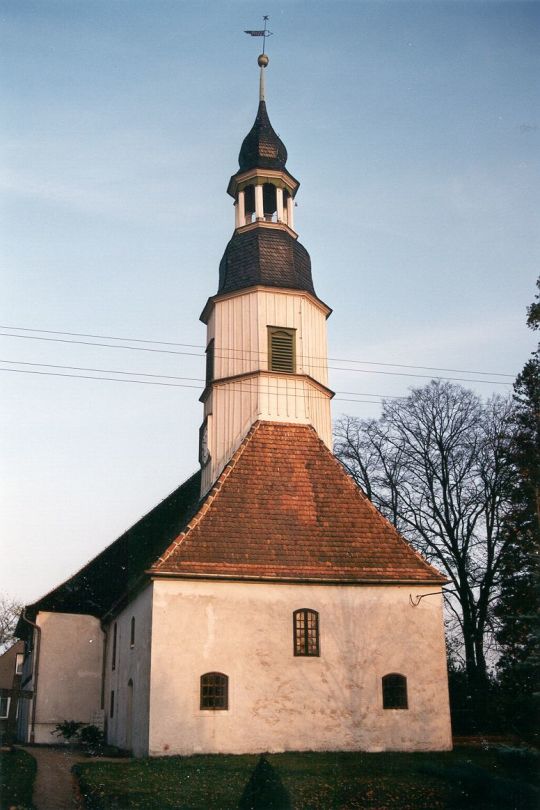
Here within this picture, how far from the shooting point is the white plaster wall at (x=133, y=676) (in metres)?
20.5

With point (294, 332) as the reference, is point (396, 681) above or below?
below

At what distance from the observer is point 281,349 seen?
2583cm

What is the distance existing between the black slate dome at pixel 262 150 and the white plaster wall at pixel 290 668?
1466 cm

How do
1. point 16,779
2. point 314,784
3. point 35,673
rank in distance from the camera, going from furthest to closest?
1. point 35,673
2. point 16,779
3. point 314,784

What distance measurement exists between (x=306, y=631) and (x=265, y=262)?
11725 millimetres

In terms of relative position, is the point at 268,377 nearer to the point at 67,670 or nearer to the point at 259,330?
the point at 259,330

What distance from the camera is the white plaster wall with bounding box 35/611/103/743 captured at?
29.5 metres

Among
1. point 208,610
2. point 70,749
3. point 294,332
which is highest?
point 294,332

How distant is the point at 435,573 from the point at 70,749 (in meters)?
12.9

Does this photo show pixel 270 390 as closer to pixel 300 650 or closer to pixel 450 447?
pixel 300 650

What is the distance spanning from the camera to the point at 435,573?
72.1ft

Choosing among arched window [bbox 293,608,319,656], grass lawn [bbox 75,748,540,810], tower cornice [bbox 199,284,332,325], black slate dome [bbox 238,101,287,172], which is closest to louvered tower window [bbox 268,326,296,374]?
tower cornice [bbox 199,284,332,325]

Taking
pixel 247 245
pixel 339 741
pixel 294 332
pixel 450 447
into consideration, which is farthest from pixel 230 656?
pixel 450 447

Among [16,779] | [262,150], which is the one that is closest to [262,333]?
[262,150]
